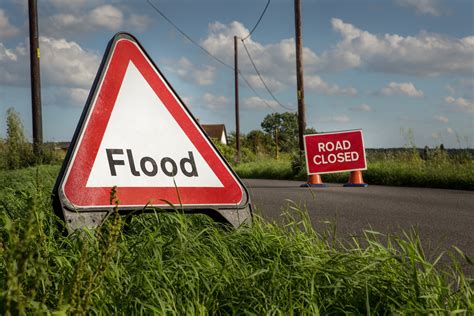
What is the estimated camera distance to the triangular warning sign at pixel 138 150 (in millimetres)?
3070

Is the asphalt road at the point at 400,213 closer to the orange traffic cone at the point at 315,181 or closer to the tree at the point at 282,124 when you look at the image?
the orange traffic cone at the point at 315,181

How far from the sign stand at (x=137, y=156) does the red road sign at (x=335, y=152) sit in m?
10.9

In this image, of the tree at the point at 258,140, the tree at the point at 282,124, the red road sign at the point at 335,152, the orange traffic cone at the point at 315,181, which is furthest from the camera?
the tree at the point at 282,124

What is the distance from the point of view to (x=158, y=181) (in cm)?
324

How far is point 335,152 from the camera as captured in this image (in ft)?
47.5

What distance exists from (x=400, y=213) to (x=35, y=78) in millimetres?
13499

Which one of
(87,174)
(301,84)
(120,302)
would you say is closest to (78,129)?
(87,174)

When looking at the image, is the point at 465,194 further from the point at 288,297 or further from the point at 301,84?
the point at 301,84

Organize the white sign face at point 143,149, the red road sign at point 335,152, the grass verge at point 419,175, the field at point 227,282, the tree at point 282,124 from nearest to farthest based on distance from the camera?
the field at point 227,282 → the white sign face at point 143,149 → the grass verge at point 419,175 → the red road sign at point 335,152 → the tree at point 282,124

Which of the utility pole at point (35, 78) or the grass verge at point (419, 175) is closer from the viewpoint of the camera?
the grass verge at point (419, 175)

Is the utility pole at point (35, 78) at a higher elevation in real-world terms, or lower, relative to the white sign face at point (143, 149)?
higher

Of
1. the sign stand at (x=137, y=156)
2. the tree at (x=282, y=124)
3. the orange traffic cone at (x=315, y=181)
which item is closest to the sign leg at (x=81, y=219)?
the sign stand at (x=137, y=156)

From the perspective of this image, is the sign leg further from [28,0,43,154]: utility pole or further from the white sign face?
[28,0,43,154]: utility pole

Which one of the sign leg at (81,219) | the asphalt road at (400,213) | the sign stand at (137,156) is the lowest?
the asphalt road at (400,213)
